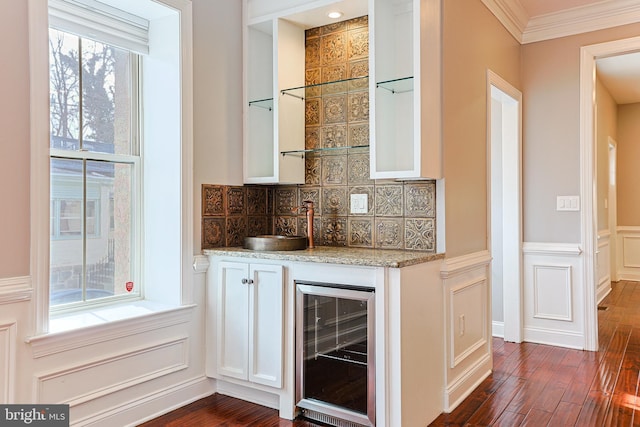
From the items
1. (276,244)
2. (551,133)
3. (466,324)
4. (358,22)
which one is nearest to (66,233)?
(276,244)

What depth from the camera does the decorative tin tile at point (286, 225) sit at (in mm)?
3221

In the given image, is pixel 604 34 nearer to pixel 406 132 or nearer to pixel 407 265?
pixel 406 132

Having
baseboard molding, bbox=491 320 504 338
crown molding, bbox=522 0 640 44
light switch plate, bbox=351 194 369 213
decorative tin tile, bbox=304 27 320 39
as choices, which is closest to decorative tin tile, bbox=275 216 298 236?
light switch plate, bbox=351 194 369 213

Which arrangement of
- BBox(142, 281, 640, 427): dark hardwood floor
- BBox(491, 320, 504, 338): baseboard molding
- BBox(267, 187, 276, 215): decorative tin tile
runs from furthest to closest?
BBox(491, 320, 504, 338): baseboard molding, BBox(267, 187, 276, 215): decorative tin tile, BBox(142, 281, 640, 427): dark hardwood floor

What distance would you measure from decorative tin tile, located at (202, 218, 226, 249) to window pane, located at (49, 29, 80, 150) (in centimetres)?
84

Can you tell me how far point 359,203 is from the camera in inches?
115

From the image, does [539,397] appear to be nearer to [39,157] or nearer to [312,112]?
[312,112]

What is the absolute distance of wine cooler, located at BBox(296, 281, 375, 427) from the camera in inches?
88.8

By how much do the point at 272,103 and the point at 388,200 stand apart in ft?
3.47

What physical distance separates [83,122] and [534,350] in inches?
145

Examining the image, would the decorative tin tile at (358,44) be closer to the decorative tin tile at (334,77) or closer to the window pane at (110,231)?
the decorative tin tile at (334,77)

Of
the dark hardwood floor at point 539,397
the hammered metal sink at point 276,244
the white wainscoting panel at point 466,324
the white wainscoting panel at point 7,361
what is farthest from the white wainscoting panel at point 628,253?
the white wainscoting panel at point 7,361

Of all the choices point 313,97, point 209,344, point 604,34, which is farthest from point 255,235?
point 604,34

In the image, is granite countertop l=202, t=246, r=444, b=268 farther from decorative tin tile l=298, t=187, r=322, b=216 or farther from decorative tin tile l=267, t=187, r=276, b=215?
decorative tin tile l=267, t=187, r=276, b=215
